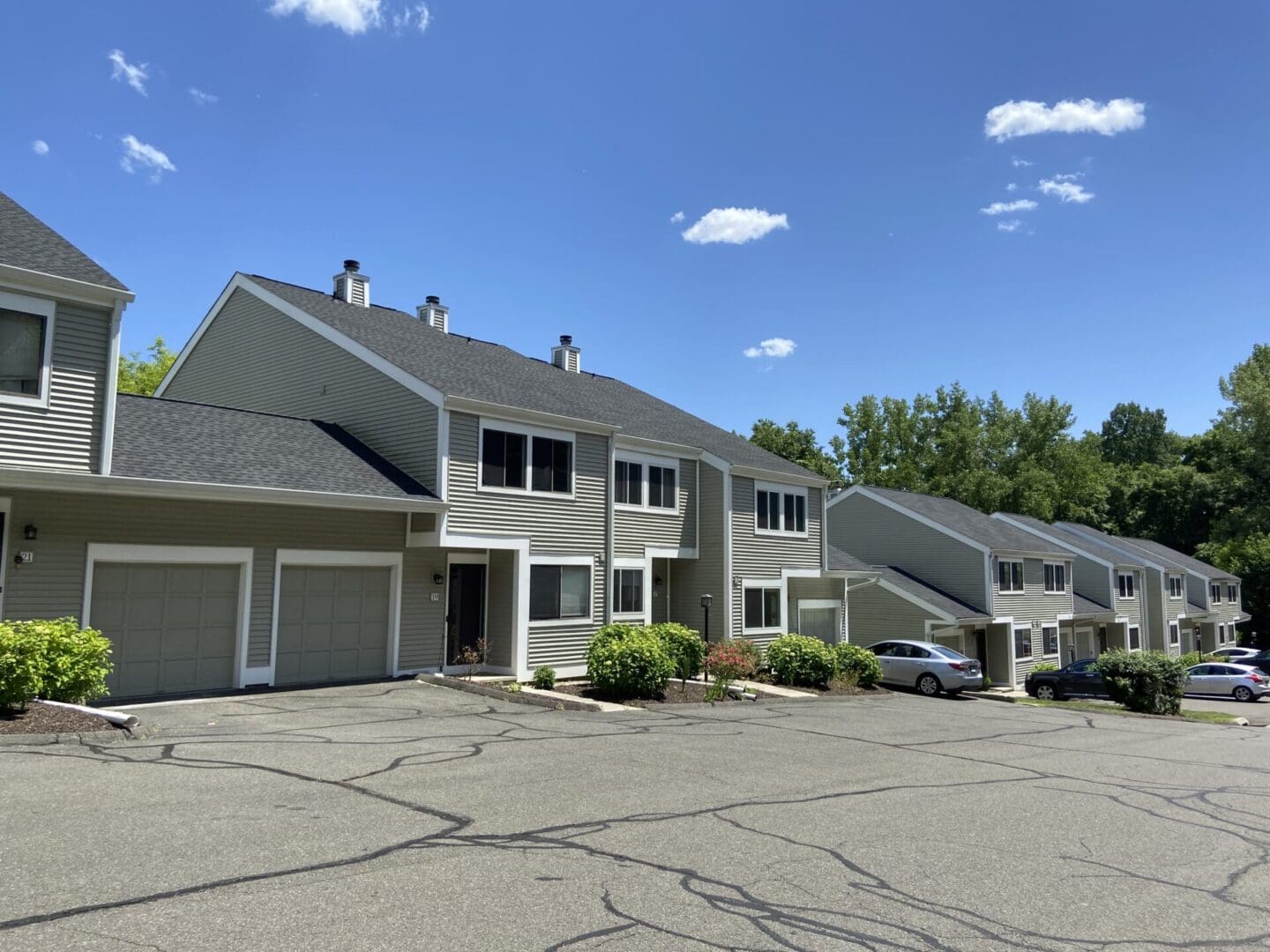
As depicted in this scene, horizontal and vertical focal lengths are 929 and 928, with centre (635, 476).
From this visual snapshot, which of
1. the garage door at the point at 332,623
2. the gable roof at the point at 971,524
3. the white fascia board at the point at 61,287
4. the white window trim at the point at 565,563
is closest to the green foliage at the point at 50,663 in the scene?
the garage door at the point at 332,623

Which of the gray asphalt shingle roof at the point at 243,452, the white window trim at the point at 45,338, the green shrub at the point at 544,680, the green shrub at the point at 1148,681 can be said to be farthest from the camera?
the green shrub at the point at 1148,681

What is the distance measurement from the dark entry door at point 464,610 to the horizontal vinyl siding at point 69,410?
308 inches

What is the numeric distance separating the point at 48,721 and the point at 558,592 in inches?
453

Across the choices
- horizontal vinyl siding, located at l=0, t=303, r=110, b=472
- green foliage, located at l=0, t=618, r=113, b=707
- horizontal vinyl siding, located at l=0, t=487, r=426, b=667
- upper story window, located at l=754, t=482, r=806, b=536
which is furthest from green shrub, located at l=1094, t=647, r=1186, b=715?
horizontal vinyl siding, located at l=0, t=303, r=110, b=472

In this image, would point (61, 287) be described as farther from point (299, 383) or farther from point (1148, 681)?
point (1148, 681)

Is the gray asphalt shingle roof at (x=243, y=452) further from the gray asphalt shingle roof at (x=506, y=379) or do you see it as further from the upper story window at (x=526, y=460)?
the gray asphalt shingle roof at (x=506, y=379)

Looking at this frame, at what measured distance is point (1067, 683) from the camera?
33125mm

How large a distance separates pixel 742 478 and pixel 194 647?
15744 mm

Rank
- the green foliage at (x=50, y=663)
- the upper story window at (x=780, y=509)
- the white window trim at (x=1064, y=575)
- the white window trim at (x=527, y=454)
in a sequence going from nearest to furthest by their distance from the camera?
the green foliage at (x=50, y=663), the white window trim at (x=527, y=454), the upper story window at (x=780, y=509), the white window trim at (x=1064, y=575)

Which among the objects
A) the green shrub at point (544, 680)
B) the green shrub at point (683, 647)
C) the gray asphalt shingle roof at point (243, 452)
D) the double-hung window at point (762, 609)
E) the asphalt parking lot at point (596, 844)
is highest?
the gray asphalt shingle roof at point (243, 452)

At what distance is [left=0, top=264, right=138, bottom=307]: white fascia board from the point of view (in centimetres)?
1305

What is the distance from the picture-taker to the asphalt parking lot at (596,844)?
17.5 ft

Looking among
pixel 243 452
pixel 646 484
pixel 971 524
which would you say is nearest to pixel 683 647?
pixel 646 484

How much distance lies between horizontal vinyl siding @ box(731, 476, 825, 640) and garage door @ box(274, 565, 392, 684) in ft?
36.4
